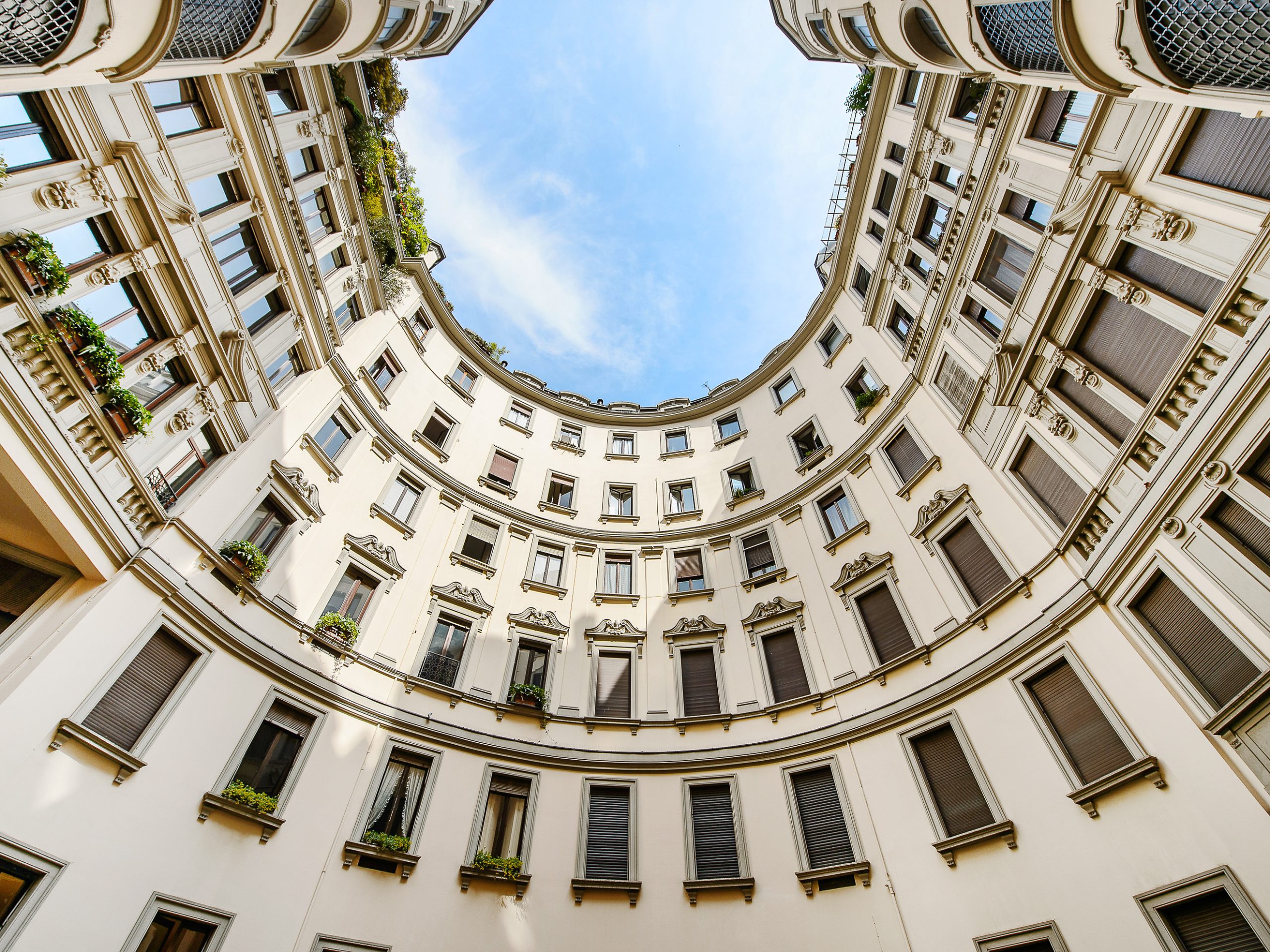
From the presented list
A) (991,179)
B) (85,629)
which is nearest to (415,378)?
(85,629)

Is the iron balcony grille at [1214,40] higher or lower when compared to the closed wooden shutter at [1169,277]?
lower

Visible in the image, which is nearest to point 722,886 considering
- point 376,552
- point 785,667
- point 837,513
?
point 785,667

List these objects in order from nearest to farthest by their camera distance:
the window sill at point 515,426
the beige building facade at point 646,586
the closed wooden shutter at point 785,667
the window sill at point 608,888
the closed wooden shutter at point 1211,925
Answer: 1. the closed wooden shutter at point 1211,925
2. the beige building facade at point 646,586
3. the window sill at point 608,888
4. the closed wooden shutter at point 785,667
5. the window sill at point 515,426

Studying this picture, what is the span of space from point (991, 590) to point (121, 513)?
18523 mm

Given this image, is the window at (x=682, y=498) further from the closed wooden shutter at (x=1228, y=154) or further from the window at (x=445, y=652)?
the closed wooden shutter at (x=1228, y=154)

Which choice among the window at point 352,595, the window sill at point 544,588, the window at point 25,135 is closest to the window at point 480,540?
the window sill at point 544,588

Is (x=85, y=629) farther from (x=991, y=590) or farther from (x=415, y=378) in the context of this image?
(x=991, y=590)

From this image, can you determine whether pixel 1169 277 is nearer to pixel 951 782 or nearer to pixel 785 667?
pixel 951 782

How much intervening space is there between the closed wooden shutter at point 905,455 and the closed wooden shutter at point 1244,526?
8.12m

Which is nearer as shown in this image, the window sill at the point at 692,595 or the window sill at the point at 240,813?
the window sill at the point at 240,813

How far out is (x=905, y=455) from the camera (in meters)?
18.9

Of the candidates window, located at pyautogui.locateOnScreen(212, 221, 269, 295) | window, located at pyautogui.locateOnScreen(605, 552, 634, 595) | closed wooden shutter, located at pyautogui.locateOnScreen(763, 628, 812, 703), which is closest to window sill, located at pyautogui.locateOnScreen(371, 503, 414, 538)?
window, located at pyautogui.locateOnScreen(212, 221, 269, 295)

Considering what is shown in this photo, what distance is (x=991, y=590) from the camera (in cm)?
1450

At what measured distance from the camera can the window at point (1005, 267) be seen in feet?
49.0
